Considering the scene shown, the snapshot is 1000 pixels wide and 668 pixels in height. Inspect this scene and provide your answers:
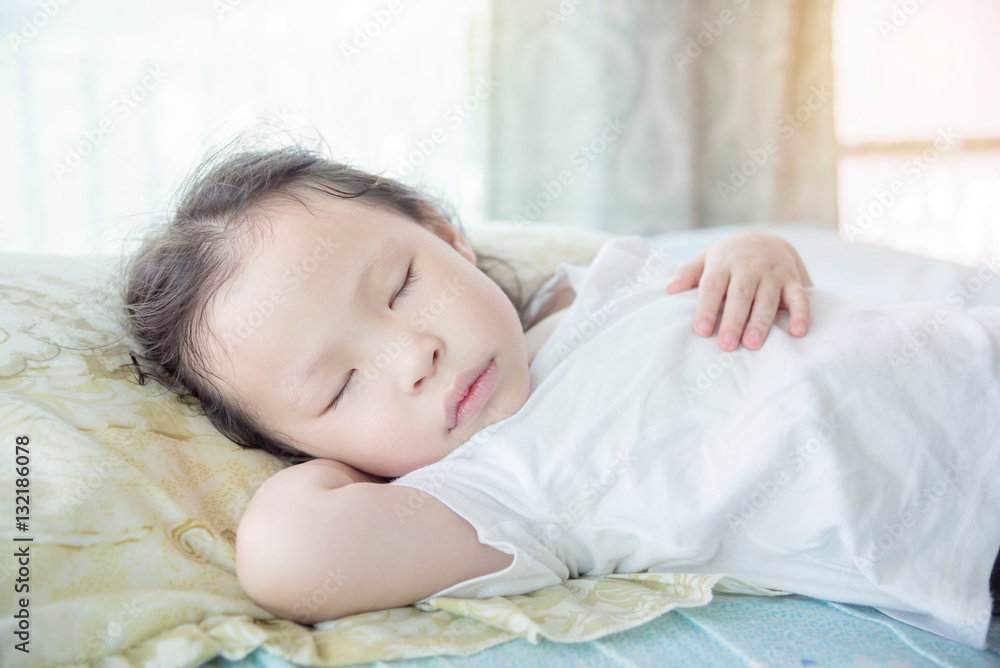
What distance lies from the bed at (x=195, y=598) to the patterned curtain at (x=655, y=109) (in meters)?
1.85

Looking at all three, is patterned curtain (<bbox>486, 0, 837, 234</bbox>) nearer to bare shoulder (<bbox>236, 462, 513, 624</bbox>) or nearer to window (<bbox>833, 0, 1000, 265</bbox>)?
window (<bbox>833, 0, 1000, 265</bbox>)

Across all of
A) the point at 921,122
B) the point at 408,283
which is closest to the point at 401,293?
the point at 408,283

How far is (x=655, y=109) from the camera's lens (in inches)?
95.8

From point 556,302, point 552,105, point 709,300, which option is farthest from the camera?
point 552,105

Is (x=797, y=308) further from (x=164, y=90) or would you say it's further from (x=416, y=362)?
(x=164, y=90)

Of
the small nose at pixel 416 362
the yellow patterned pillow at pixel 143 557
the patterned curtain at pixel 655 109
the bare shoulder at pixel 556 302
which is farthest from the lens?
the patterned curtain at pixel 655 109

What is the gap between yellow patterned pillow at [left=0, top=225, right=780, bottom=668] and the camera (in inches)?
24.0

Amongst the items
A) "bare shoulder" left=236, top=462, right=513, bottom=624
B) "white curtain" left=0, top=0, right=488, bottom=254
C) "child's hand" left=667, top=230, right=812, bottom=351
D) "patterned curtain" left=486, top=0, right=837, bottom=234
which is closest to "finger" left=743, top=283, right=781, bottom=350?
"child's hand" left=667, top=230, right=812, bottom=351

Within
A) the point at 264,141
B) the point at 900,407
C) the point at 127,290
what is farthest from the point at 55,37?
the point at 900,407

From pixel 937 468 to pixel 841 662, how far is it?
0.24 meters

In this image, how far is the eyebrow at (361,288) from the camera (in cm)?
80

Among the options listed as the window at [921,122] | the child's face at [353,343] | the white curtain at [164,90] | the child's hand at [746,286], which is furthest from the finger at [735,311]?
the window at [921,122]

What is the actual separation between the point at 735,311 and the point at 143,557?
0.68 meters

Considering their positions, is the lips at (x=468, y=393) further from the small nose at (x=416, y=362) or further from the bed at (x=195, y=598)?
the bed at (x=195, y=598)
